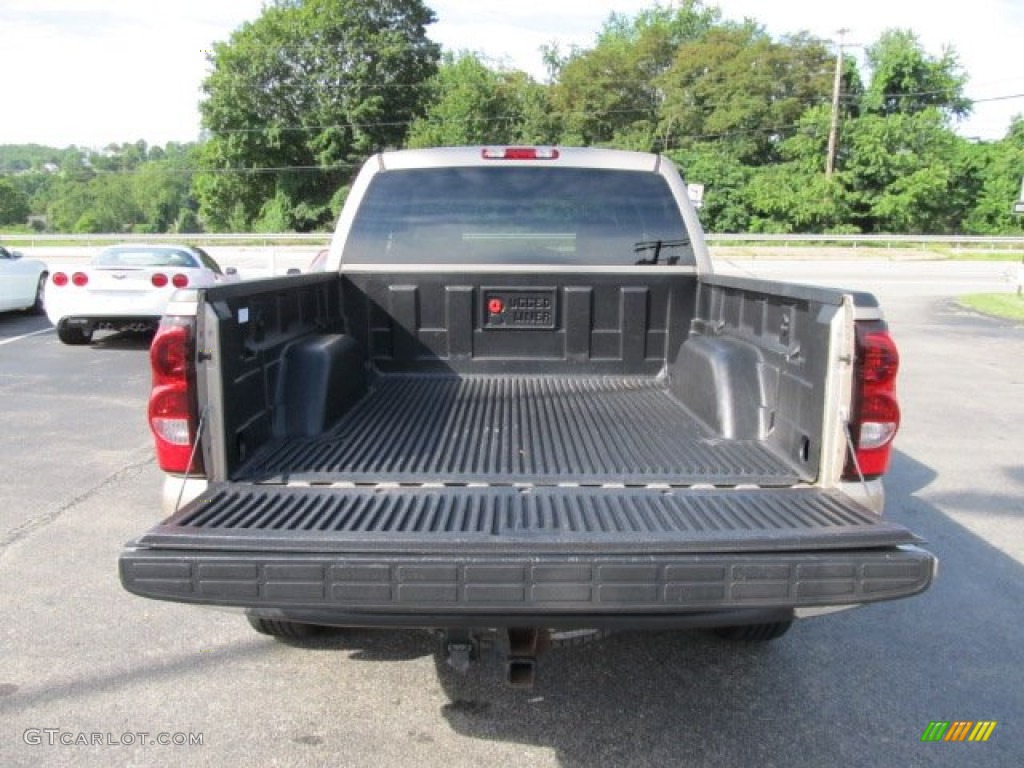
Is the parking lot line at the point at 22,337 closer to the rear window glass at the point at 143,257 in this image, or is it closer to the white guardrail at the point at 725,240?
the rear window glass at the point at 143,257

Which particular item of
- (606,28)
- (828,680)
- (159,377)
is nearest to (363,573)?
(159,377)

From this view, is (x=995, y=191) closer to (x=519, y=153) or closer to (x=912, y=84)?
(x=912, y=84)

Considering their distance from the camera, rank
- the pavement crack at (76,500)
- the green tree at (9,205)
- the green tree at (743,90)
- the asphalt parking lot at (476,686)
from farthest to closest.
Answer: the green tree at (9,205) → the green tree at (743,90) → the pavement crack at (76,500) → the asphalt parking lot at (476,686)

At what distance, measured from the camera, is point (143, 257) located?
37.9ft

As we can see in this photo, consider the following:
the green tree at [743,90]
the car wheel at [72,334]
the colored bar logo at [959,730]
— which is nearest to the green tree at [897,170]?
the green tree at [743,90]

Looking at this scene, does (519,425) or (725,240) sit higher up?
(725,240)

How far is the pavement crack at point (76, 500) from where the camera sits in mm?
4703

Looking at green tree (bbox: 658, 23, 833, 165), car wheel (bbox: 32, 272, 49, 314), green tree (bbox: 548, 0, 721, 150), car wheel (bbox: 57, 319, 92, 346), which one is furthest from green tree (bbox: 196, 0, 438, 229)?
car wheel (bbox: 57, 319, 92, 346)

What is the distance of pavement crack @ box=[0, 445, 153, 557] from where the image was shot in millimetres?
4703

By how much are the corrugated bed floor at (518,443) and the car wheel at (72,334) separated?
347 inches

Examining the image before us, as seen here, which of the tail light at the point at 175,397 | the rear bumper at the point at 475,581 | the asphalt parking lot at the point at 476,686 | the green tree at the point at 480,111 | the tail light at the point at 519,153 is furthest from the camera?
the green tree at the point at 480,111

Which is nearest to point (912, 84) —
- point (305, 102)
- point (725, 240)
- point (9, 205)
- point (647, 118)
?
point (647, 118)

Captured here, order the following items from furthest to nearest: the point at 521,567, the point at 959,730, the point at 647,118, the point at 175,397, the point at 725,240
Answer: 1. the point at 647,118
2. the point at 725,240
3. the point at 959,730
4. the point at 175,397
5. the point at 521,567

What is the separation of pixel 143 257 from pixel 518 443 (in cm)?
997
